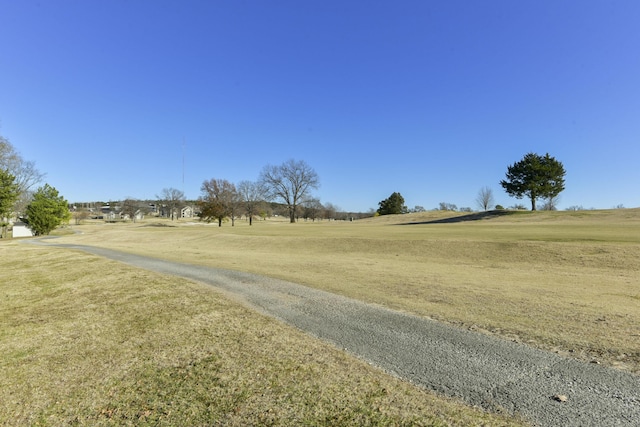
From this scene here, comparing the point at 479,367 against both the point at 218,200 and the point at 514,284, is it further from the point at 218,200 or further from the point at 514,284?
the point at 218,200

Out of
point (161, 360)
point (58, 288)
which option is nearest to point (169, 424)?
point (161, 360)

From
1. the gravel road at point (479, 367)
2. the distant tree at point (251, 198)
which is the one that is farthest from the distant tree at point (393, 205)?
the gravel road at point (479, 367)

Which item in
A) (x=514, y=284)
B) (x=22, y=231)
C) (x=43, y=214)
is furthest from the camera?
(x=22, y=231)

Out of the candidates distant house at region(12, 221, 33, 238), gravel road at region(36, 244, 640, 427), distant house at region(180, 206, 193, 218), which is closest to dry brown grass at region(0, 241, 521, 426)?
gravel road at region(36, 244, 640, 427)

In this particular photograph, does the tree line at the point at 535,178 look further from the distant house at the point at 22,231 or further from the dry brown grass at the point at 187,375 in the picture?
the distant house at the point at 22,231

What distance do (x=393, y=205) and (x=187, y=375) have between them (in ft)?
329

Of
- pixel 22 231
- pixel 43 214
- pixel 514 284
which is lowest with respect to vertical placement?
pixel 514 284

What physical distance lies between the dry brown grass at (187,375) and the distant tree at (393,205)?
97.0 m

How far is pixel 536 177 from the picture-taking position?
2183 inches

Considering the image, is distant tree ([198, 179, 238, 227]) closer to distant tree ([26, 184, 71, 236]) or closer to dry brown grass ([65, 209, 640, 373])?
distant tree ([26, 184, 71, 236])

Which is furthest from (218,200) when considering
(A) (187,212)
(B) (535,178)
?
(A) (187,212)

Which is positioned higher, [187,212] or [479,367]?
[187,212]

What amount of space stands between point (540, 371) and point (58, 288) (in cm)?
1205

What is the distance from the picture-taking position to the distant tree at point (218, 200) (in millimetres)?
66500
